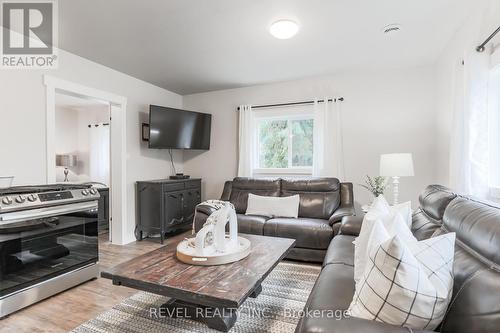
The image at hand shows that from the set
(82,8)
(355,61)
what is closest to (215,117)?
(355,61)

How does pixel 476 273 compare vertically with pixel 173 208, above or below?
above

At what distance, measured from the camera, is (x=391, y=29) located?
2496mm

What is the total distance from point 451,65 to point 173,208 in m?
3.79

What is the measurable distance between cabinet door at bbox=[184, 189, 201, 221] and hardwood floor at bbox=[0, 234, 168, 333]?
1742 millimetres

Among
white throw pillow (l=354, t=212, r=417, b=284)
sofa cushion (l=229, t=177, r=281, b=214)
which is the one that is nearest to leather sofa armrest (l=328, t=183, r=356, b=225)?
sofa cushion (l=229, t=177, r=281, b=214)

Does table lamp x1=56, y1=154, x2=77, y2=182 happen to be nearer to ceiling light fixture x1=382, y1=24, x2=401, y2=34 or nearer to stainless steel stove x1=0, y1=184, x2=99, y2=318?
Result: stainless steel stove x1=0, y1=184, x2=99, y2=318

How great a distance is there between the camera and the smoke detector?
243 cm

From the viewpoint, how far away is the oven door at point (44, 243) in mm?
1975

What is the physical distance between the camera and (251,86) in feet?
14.4

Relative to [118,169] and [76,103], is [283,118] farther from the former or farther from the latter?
[76,103]

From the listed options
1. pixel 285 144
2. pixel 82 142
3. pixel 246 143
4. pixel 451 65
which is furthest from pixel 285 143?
pixel 82 142

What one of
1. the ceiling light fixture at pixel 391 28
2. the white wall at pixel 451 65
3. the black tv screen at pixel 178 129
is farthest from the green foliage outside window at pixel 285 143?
the ceiling light fixture at pixel 391 28

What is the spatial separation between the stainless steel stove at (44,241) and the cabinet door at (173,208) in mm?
1235

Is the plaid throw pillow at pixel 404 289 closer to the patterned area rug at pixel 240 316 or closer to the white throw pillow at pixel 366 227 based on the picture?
the white throw pillow at pixel 366 227
